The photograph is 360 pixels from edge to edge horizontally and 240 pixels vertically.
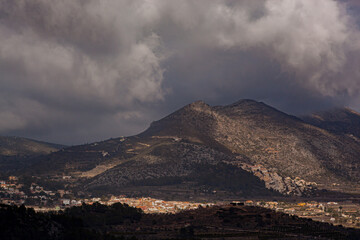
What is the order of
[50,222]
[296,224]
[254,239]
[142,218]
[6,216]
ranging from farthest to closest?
[142,218] → [296,224] → [254,239] → [50,222] → [6,216]

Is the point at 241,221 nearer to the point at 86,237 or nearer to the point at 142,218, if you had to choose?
the point at 142,218

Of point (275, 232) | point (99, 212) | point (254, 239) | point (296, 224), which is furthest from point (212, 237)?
point (99, 212)

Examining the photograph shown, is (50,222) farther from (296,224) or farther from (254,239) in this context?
(296,224)

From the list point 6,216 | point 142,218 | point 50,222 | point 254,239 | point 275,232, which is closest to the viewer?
point 6,216

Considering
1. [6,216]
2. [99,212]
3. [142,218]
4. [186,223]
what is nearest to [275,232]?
[186,223]

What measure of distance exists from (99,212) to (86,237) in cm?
6473

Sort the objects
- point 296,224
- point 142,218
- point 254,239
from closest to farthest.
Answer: point 254,239 < point 296,224 < point 142,218

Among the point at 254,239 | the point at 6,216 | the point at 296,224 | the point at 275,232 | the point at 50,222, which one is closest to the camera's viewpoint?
the point at 6,216

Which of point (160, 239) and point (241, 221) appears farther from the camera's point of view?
point (241, 221)

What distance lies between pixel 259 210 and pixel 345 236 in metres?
39.3

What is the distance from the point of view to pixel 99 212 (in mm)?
183500

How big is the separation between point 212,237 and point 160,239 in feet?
54.9

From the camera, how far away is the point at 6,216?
385ft

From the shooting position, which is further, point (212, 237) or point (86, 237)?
point (212, 237)
